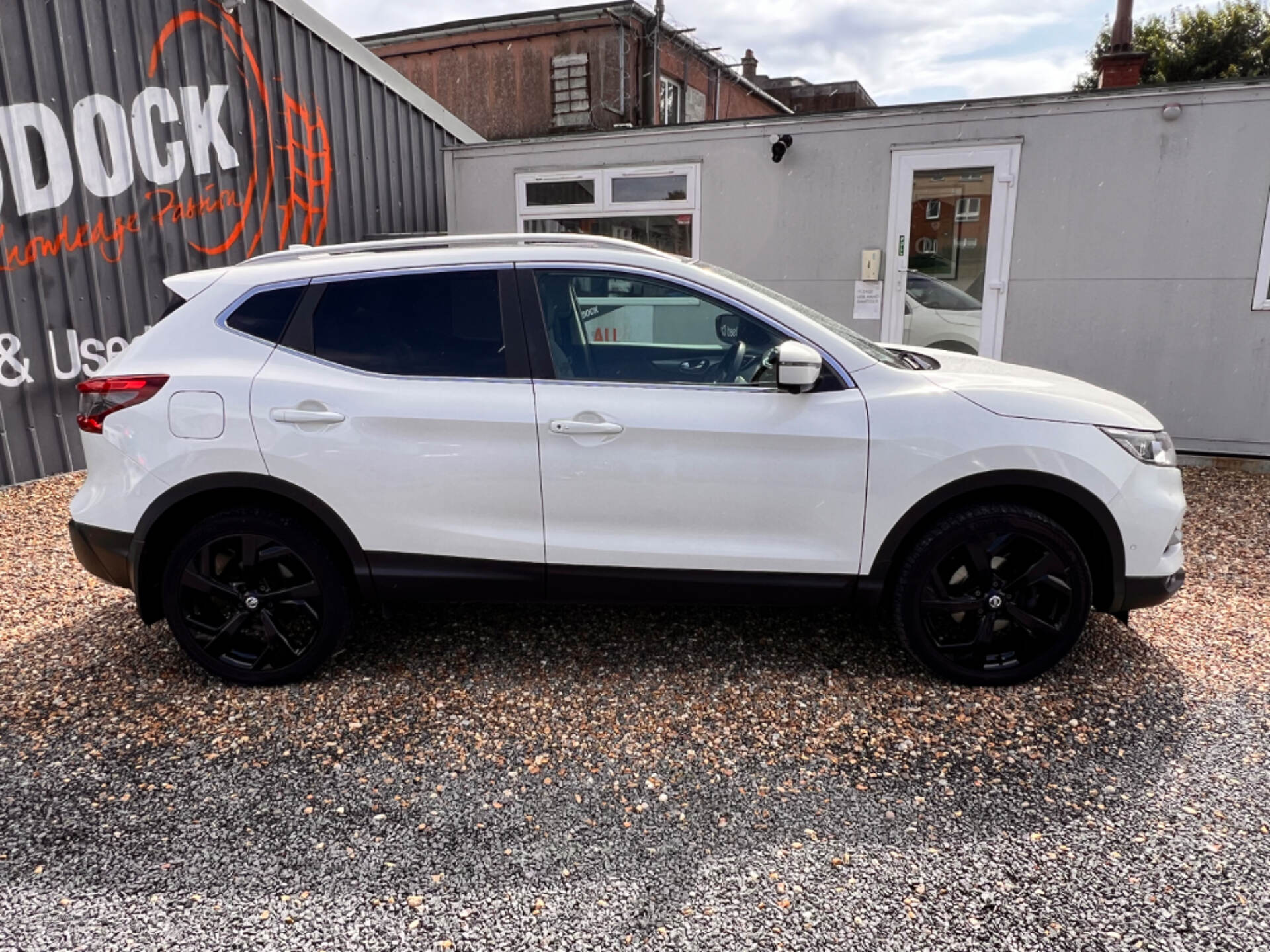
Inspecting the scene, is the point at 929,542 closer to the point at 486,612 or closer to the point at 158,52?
the point at 486,612

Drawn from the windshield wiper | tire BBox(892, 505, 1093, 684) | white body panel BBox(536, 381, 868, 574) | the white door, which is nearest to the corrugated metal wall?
white body panel BBox(536, 381, 868, 574)

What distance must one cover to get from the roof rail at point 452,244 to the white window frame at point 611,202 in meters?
5.08

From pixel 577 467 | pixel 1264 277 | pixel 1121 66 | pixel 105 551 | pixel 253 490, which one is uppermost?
pixel 1121 66

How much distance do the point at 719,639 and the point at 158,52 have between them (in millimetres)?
6892

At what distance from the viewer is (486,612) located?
13.6 feet

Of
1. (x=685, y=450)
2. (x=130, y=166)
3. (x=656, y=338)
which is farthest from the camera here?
(x=130, y=166)

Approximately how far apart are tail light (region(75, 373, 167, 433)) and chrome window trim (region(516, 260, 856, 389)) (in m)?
1.45

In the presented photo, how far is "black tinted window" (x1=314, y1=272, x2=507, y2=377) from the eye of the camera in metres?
3.24

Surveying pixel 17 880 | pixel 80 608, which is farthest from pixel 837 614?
pixel 80 608

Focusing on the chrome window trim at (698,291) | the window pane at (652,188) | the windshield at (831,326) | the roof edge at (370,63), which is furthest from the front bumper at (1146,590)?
the roof edge at (370,63)

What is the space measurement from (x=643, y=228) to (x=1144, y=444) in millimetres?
6297

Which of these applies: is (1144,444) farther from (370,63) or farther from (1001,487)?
(370,63)

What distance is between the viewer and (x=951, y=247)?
7512 millimetres

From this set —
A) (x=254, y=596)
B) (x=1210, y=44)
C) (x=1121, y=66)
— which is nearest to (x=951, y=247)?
(x=1121, y=66)
